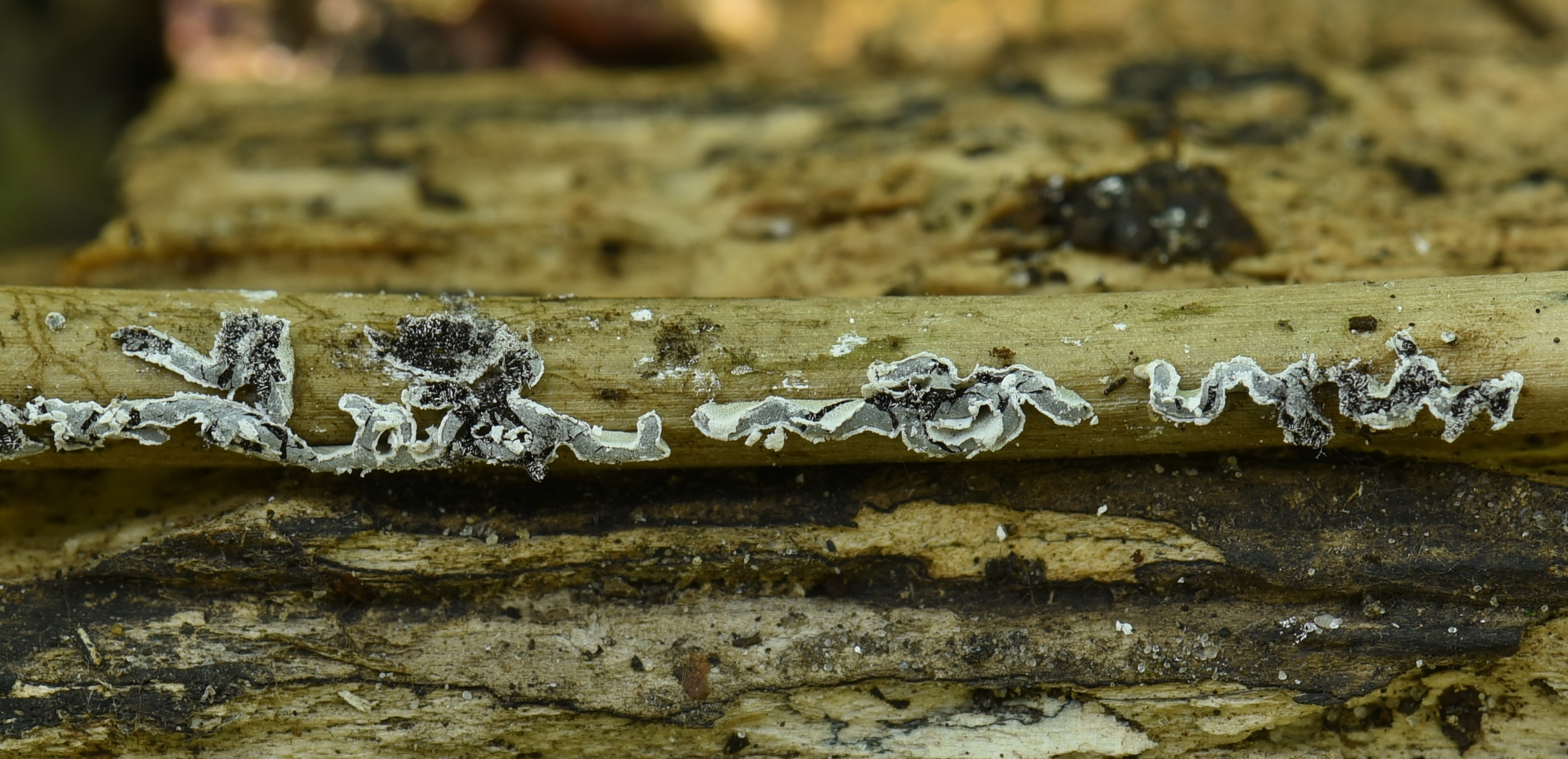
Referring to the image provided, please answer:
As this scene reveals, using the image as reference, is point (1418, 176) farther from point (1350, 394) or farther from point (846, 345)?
point (846, 345)

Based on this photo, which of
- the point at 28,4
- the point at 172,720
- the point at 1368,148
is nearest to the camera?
the point at 172,720

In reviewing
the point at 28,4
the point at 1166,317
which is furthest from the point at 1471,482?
the point at 28,4

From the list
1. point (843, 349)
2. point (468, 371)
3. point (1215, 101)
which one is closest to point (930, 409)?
point (843, 349)

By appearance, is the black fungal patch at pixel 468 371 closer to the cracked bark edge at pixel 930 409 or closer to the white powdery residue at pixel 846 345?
the cracked bark edge at pixel 930 409

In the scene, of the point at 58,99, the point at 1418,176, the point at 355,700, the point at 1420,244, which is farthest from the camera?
the point at 58,99

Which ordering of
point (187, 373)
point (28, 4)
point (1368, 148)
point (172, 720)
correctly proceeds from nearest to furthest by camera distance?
point (187, 373) < point (172, 720) < point (1368, 148) < point (28, 4)

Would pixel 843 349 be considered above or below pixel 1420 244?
below

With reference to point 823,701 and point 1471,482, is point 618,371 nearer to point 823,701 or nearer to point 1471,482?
point 823,701

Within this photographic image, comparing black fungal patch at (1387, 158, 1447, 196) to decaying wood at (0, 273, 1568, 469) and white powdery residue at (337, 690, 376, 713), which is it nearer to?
decaying wood at (0, 273, 1568, 469)
